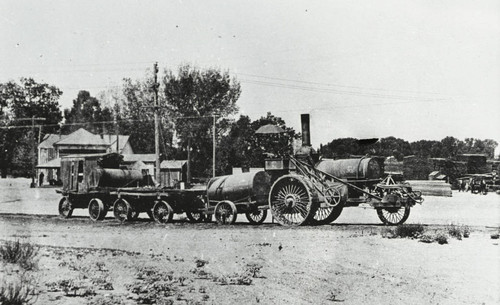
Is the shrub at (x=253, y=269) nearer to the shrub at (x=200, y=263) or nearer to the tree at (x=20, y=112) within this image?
the shrub at (x=200, y=263)

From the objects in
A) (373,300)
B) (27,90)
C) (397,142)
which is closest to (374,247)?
(373,300)

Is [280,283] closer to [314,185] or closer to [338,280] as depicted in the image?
[338,280]

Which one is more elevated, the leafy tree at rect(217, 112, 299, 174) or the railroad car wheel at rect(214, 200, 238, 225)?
the leafy tree at rect(217, 112, 299, 174)

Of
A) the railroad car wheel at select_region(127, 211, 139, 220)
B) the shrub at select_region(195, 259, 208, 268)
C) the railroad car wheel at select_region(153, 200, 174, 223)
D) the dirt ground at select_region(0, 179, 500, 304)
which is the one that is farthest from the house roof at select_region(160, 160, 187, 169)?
the shrub at select_region(195, 259, 208, 268)

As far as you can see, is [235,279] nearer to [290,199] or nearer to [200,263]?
[200,263]

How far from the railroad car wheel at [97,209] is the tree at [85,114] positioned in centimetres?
7949

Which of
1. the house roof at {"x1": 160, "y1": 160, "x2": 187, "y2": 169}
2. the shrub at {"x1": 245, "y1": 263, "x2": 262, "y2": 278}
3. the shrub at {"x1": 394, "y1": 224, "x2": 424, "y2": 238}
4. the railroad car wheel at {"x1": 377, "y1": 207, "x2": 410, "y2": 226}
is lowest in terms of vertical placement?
the shrub at {"x1": 245, "y1": 263, "x2": 262, "y2": 278}

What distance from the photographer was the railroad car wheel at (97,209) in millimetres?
25203

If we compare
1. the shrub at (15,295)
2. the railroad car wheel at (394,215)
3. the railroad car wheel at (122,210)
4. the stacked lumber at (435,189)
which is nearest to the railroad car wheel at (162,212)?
the railroad car wheel at (122,210)

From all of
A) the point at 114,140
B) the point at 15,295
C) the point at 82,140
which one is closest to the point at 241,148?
the point at 82,140

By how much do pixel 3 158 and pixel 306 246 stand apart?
95991 mm

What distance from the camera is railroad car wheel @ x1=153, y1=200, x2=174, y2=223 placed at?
2341 centimetres

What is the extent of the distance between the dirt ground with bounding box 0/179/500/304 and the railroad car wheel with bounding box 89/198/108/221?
6.57 metres

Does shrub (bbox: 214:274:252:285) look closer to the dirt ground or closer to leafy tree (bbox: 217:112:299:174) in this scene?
the dirt ground
